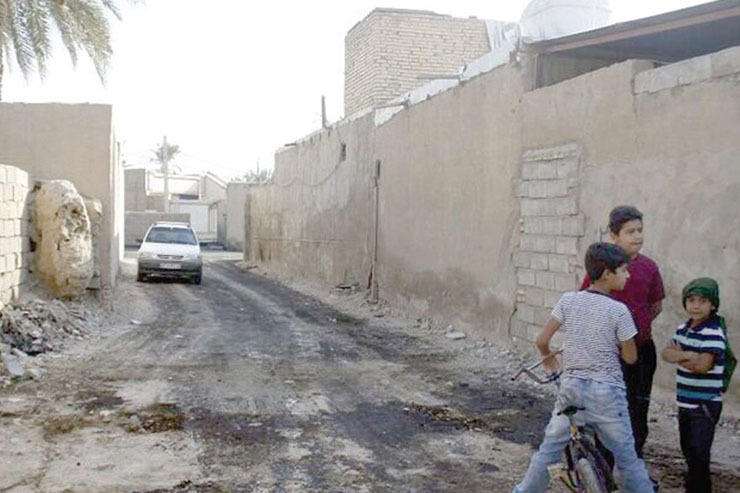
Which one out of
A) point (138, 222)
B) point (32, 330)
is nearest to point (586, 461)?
point (32, 330)

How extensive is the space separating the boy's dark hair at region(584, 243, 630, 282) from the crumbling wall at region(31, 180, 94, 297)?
30.2 ft

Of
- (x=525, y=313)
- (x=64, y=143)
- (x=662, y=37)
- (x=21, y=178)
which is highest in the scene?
(x=662, y=37)

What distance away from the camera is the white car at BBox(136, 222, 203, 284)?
19.2 m

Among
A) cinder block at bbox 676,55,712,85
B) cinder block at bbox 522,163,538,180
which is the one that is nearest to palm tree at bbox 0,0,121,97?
cinder block at bbox 522,163,538,180

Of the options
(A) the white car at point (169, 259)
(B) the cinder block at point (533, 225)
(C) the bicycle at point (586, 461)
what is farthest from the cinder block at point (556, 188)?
(A) the white car at point (169, 259)

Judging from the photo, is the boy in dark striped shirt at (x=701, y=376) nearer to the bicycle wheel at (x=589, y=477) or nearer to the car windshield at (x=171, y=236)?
the bicycle wheel at (x=589, y=477)

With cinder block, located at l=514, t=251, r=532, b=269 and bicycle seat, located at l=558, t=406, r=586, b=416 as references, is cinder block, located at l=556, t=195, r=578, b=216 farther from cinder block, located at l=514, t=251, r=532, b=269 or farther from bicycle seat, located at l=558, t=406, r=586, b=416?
bicycle seat, located at l=558, t=406, r=586, b=416

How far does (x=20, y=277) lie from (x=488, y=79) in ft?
23.5

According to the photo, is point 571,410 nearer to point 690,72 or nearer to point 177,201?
point 690,72

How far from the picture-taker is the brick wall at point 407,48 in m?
19.4

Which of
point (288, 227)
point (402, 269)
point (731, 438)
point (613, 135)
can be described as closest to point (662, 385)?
point (731, 438)

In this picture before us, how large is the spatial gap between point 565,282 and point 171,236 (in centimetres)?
1446

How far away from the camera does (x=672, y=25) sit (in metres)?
7.22

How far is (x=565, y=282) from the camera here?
840cm
